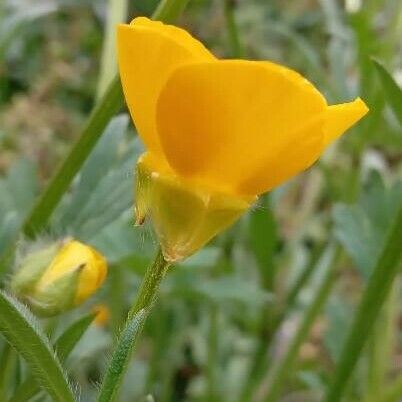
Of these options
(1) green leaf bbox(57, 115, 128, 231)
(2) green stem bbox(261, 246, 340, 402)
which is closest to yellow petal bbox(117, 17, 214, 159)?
(1) green leaf bbox(57, 115, 128, 231)

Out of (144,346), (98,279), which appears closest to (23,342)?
(98,279)

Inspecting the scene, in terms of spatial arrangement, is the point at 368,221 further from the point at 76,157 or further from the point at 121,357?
the point at 121,357

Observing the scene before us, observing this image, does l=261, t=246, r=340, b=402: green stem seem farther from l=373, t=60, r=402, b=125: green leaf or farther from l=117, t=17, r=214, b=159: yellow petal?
l=117, t=17, r=214, b=159: yellow petal

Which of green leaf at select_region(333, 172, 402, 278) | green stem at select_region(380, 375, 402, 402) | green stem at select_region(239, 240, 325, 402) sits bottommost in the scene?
green stem at select_region(239, 240, 325, 402)

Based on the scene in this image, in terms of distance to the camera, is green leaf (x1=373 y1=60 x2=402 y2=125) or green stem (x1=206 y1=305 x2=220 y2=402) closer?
green leaf (x1=373 y1=60 x2=402 y2=125)

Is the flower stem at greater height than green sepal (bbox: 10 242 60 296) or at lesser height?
greater

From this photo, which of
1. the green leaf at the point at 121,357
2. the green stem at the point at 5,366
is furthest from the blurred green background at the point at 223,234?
the green leaf at the point at 121,357

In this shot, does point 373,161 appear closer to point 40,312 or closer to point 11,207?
point 11,207
